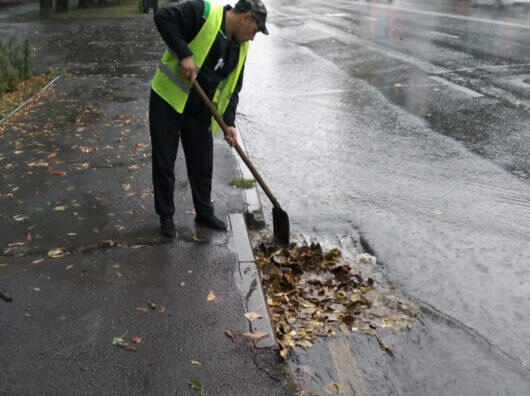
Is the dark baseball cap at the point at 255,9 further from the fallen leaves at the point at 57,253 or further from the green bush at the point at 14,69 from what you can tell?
the green bush at the point at 14,69

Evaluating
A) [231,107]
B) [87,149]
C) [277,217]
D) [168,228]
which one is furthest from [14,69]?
[277,217]

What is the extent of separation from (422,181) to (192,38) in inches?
115

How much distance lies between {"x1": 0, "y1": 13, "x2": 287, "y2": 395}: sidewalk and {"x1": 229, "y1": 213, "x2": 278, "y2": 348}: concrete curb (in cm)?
5

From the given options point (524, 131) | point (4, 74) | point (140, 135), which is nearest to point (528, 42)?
point (524, 131)

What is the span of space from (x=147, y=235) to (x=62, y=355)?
4.94ft

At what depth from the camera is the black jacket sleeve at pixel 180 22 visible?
3.72 m

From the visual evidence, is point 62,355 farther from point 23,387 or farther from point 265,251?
point 265,251

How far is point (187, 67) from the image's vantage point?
3.74 m

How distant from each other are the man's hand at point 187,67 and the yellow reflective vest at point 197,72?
0.11 metres

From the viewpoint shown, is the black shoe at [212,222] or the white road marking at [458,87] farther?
the white road marking at [458,87]

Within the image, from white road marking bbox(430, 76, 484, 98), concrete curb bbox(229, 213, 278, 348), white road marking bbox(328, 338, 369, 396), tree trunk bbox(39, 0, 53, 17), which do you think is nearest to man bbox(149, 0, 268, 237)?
concrete curb bbox(229, 213, 278, 348)

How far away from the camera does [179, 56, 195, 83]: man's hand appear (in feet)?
12.3

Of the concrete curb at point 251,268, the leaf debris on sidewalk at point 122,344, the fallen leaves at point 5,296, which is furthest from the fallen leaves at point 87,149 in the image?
the leaf debris on sidewalk at point 122,344

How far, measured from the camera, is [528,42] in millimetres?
13766
